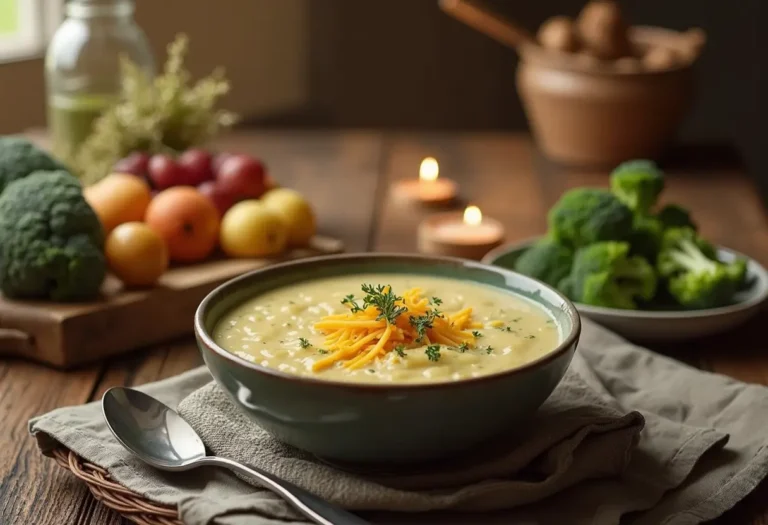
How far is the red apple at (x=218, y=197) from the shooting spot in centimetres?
227

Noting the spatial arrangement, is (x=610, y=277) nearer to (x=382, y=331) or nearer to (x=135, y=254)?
(x=382, y=331)

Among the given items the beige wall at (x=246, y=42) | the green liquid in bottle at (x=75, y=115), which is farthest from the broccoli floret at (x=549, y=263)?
the beige wall at (x=246, y=42)

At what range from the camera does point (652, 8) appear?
4.28m

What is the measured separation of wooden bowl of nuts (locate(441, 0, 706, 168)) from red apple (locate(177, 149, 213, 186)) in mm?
995

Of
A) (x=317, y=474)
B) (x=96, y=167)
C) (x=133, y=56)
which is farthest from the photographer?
(x=133, y=56)

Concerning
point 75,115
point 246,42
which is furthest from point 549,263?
point 246,42

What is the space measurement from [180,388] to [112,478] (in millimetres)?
256

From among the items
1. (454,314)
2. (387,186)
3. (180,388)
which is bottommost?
(387,186)

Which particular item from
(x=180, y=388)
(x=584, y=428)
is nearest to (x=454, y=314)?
(x=584, y=428)

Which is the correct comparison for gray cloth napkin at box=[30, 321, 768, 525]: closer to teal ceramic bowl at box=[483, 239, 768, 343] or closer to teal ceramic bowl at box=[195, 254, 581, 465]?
teal ceramic bowl at box=[195, 254, 581, 465]

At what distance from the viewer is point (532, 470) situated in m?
1.30

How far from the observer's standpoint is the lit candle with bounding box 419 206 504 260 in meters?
2.24

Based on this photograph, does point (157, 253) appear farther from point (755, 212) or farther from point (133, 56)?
point (755, 212)

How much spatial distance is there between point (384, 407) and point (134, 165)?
53.0 inches
